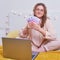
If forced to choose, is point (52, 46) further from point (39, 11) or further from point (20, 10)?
point (20, 10)

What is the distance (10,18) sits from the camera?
3139mm

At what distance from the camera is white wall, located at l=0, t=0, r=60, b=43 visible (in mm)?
2971

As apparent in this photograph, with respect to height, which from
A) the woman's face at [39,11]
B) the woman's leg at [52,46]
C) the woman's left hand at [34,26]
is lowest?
the woman's leg at [52,46]

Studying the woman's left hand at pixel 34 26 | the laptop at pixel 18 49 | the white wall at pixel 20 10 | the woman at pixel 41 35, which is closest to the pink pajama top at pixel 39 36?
the woman at pixel 41 35

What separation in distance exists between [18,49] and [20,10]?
1964 mm

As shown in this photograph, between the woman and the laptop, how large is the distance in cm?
84

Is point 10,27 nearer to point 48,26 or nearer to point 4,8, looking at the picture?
point 4,8

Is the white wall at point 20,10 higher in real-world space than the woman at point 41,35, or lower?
higher

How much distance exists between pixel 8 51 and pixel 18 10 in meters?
1.92

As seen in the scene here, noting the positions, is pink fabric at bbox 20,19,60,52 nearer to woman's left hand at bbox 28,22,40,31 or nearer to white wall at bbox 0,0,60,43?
woman's left hand at bbox 28,22,40,31

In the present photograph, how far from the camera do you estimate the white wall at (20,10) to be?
9.75ft

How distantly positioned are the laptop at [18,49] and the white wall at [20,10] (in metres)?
1.80

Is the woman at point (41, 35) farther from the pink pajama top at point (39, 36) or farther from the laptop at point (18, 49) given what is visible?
the laptop at point (18, 49)

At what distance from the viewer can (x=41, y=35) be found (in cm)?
217
